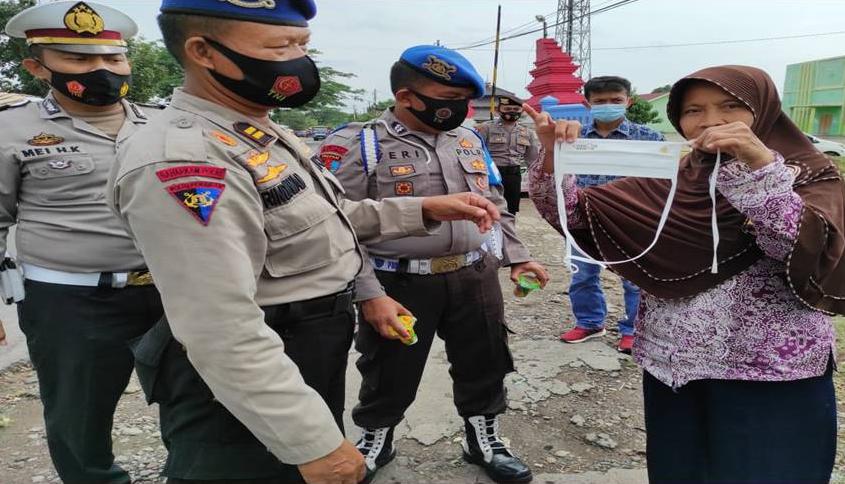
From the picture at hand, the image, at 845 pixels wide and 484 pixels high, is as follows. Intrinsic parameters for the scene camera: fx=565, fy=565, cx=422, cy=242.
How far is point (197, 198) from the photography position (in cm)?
106

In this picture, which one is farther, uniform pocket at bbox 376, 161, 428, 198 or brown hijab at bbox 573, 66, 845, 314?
uniform pocket at bbox 376, 161, 428, 198

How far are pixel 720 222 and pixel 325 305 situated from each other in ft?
3.64

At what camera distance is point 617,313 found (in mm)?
4703

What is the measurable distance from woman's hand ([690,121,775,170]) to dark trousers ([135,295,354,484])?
1.05 metres

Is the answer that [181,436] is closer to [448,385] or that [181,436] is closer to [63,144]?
[63,144]

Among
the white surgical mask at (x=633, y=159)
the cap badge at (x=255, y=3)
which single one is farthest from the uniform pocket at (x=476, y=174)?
the cap badge at (x=255, y=3)

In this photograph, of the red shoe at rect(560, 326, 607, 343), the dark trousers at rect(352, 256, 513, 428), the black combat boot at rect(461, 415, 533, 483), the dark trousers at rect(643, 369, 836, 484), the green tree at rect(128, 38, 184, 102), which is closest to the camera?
the dark trousers at rect(643, 369, 836, 484)

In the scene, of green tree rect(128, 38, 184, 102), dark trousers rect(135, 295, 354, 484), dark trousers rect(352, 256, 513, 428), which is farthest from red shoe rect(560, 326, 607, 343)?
green tree rect(128, 38, 184, 102)

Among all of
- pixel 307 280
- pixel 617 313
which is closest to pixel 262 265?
pixel 307 280

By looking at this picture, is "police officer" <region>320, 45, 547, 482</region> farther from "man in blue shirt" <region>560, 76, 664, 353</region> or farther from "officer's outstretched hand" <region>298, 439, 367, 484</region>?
"man in blue shirt" <region>560, 76, 664, 353</region>

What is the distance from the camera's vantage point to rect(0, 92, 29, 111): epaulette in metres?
2.28

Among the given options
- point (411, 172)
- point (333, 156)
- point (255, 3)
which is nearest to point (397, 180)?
point (411, 172)

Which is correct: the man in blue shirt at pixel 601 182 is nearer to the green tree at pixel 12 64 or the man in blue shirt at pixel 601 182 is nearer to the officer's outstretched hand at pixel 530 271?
the officer's outstretched hand at pixel 530 271

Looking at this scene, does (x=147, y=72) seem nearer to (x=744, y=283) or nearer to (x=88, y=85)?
(x=88, y=85)
